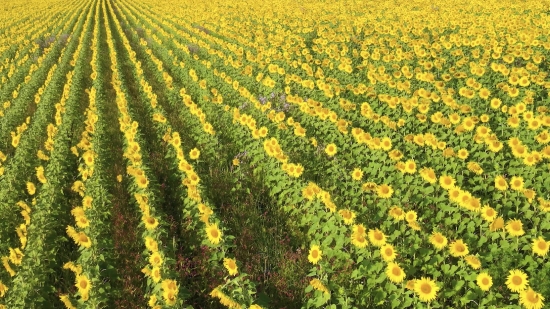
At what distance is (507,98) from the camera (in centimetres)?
836

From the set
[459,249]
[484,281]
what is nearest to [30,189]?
[459,249]

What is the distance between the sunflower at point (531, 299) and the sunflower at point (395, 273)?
1.14 metres

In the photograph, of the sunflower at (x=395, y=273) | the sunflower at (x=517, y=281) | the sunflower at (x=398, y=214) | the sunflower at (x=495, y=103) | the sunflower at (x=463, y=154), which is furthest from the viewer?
the sunflower at (x=495, y=103)

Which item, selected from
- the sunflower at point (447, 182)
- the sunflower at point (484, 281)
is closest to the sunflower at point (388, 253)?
the sunflower at point (484, 281)

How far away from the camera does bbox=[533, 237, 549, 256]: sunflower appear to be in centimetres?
418

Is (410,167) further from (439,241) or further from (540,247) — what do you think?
(540,247)

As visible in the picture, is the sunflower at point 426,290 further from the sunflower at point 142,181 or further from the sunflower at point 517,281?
the sunflower at point 142,181

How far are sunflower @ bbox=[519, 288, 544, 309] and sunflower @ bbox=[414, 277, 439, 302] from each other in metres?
0.80

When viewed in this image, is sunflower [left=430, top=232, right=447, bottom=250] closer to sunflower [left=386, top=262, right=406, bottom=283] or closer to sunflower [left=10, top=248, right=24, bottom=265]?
sunflower [left=386, top=262, right=406, bottom=283]

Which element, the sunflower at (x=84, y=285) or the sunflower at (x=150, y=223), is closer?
the sunflower at (x=84, y=285)

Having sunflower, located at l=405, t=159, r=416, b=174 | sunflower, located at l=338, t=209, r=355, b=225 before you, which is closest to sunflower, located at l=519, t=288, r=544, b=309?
sunflower, located at l=338, t=209, r=355, b=225

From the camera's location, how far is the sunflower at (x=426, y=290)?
4.03 m

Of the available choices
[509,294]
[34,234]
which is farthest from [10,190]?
[509,294]

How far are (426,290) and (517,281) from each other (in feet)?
3.13
